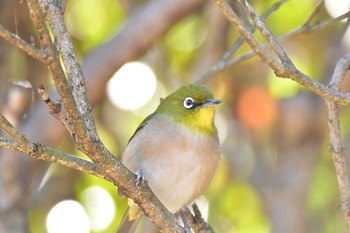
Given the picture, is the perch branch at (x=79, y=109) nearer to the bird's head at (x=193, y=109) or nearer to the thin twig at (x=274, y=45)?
the thin twig at (x=274, y=45)

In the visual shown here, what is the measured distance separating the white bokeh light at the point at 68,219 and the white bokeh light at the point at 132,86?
0.99 metres

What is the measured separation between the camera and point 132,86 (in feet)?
20.6

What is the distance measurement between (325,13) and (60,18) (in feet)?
12.3

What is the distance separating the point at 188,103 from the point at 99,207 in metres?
1.65

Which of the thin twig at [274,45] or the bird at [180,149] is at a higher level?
the thin twig at [274,45]

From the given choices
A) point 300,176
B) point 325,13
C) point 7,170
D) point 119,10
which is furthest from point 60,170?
point 325,13

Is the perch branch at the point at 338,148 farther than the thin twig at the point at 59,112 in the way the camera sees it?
Yes

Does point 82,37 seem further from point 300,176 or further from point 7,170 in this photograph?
point 300,176

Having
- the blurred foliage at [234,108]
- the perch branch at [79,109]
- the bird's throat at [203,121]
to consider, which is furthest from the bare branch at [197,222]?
the blurred foliage at [234,108]

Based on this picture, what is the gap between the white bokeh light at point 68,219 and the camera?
559 centimetres

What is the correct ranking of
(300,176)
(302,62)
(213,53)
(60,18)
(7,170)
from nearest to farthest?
(60,18) < (7,170) < (300,176) < (213,53) < (302,62)

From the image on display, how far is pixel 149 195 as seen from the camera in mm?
3254

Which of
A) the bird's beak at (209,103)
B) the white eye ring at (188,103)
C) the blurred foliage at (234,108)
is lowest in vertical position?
the blurred foliage at (234,108)

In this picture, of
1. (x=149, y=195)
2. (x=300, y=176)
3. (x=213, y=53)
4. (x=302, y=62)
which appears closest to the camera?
(x=149, y=195)
